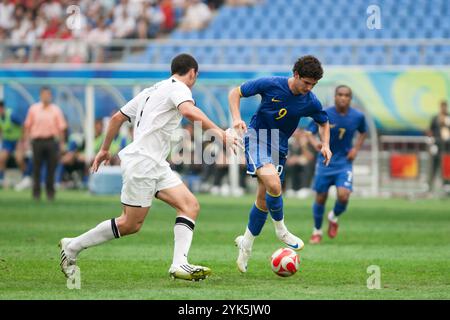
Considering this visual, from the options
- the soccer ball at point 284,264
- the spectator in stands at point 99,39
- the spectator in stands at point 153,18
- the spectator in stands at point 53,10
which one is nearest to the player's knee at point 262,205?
the soccer ball at point 284,264

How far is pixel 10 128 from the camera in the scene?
27781 mm

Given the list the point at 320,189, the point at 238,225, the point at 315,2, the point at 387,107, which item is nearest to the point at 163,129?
the point at 320,189

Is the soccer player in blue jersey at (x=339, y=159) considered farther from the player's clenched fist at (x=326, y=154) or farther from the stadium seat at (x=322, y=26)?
the stadium seat at (x=322, y=26)

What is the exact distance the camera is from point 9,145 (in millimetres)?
28078

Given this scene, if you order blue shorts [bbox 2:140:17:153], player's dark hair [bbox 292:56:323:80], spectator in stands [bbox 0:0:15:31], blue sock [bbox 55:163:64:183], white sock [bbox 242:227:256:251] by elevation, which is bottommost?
white sock [bbox 242:227:256:251]

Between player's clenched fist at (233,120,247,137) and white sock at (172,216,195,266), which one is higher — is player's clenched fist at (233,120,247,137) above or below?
above

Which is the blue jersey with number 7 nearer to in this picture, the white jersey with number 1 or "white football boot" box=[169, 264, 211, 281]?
the white jersey with number 1

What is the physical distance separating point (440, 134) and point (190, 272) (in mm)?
16519

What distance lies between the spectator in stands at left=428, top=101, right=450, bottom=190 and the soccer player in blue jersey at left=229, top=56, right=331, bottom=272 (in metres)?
13.8

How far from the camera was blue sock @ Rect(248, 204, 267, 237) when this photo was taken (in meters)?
11.3

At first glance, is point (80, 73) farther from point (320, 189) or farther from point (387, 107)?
point (320, 189)

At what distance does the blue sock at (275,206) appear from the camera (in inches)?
439

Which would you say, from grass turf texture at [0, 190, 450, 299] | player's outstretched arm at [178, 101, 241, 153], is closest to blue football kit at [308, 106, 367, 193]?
grass turf texture at [0, 190, 450, 299]

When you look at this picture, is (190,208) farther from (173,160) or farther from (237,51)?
(237,51)
